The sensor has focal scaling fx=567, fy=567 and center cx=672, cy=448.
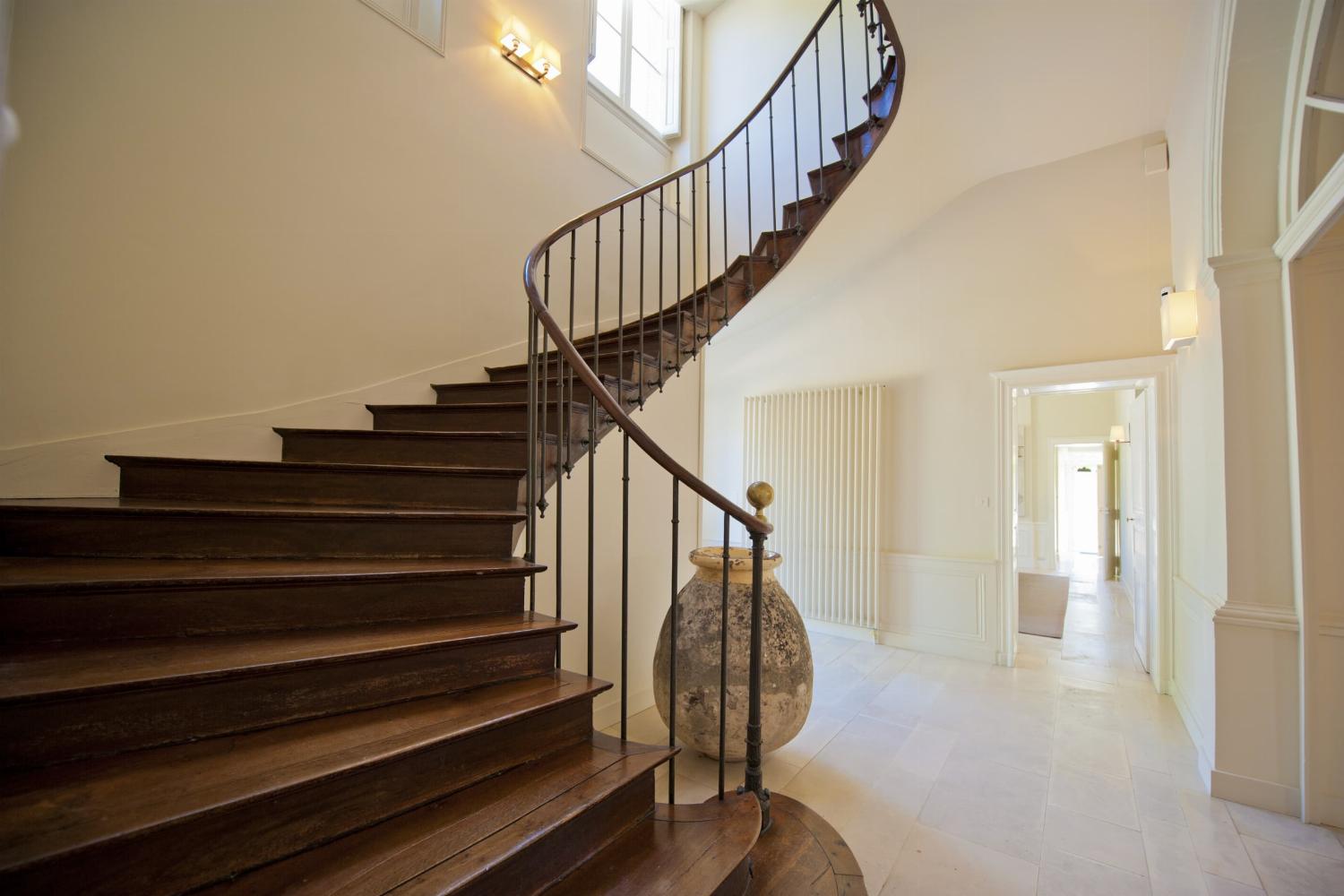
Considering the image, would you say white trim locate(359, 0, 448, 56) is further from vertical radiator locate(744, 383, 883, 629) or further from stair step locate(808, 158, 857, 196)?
vertical radiator locate(744, 383, 883, 629)

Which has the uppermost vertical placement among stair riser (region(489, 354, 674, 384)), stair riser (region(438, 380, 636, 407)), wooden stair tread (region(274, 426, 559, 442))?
stair riser (region(489, 354, 674, 384))

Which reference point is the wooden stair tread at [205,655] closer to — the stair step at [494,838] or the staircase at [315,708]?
the staircase at [315,708]

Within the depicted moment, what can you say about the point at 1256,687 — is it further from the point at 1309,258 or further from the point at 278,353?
the point at 278,353

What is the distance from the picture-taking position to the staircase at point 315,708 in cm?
101

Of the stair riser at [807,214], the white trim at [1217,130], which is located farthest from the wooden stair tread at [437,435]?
the white trim at [1217,130]

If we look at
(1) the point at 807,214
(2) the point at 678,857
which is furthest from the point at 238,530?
(1) the point at 807,214

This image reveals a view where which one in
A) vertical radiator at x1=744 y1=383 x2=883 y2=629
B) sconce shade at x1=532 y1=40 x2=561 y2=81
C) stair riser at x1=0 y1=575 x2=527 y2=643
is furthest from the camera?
vertical radiator at x1=744 y1=383 x2=883 y2=629

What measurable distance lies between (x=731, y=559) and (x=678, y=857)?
4.04 feet

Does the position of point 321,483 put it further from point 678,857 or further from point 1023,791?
point 1023,791

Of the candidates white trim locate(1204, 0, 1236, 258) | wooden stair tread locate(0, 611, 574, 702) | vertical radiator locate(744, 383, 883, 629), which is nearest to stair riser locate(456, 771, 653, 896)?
wooden stair tread locate(0, 611, 574, 702)

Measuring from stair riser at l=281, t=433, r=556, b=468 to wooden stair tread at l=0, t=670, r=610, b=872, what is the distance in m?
1.00

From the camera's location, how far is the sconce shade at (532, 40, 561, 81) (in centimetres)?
361

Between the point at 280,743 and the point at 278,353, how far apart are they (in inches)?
78.9

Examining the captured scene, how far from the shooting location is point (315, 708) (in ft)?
4.29
